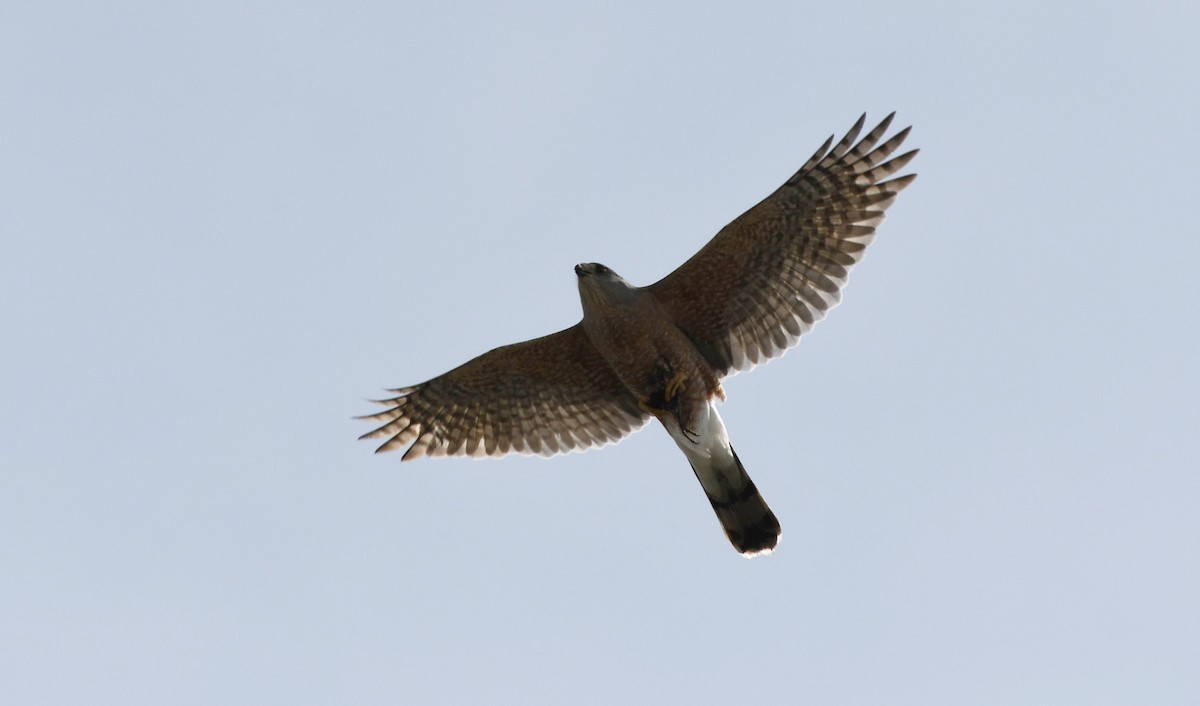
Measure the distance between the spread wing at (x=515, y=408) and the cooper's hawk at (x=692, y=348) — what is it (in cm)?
1

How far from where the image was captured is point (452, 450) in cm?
1341

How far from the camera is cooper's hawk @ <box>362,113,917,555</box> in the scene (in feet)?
39.3

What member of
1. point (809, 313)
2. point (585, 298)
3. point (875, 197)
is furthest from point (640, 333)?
point (875, 197)

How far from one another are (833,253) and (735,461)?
2048mm

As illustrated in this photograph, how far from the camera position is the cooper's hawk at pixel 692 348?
12.0 meters

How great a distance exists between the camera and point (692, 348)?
12.4 metres

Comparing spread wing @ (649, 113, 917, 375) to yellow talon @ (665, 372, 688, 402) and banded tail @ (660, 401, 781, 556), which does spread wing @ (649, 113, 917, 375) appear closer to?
yellow talon @ (665, 372, 688, 402)

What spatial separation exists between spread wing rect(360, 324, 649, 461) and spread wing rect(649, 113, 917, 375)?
1.12m

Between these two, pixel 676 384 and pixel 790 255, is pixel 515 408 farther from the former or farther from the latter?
pixel 790 255

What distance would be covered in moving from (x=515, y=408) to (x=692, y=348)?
192 centimetres

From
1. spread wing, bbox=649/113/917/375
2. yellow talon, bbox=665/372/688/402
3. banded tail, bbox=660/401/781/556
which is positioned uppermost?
spread wing, bbox=649/113/917/375

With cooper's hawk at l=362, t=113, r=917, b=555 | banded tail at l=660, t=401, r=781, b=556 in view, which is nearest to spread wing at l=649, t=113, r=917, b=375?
cooper's hawk at l=362, t=113, r=917, b=555

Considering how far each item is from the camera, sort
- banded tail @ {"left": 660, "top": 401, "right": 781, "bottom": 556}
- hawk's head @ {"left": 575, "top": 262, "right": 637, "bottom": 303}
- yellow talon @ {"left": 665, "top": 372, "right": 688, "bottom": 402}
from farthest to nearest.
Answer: banded tail @ {"left": 660, "top": 401, "right": 781, "bottom": 556}
yellow talon @ {"left": 665, "top": 372, "right": 688, "bottom": 402}
hawk's head @ {"left": 575, "top": 262, "right": 637, "bottom": 303}

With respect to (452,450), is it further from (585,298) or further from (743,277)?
(743,277)
